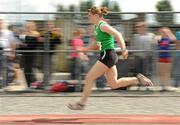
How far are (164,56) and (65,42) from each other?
228 cm

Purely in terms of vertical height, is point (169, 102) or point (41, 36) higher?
point (41, 36)

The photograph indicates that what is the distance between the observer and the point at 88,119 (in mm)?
8484

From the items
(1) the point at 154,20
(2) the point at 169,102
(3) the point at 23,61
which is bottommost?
(2) the point at 169,102

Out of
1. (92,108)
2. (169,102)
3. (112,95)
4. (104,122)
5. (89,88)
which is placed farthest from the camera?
(112,95)

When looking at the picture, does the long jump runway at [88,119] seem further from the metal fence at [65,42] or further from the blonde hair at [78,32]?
the blonde hair at [78,32]

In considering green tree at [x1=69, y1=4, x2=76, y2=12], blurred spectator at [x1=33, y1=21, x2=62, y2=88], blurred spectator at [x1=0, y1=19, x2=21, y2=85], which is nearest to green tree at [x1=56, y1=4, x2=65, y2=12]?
green tree at [x1=69, y1=4, x2=76, y2=12]

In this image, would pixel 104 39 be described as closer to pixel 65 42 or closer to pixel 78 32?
pixel 78 32

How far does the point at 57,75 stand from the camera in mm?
12125

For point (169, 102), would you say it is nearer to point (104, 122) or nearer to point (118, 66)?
point (118, 66)

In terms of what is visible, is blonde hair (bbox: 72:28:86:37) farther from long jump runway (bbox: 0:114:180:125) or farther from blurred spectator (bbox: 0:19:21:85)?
long jump runway (bbox: 0:114:180:125)

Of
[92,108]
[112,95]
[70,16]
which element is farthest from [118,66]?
[92,108]

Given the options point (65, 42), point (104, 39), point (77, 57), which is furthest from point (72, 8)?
point (104, 39)

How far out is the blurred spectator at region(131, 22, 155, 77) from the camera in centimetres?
1217

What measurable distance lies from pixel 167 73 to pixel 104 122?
4.32 meters
